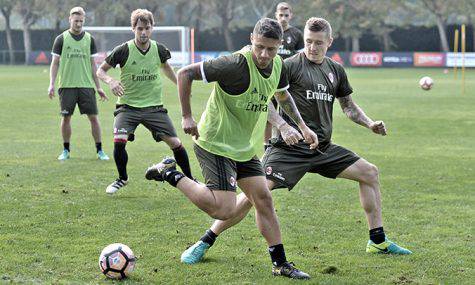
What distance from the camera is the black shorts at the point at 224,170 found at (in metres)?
6.55

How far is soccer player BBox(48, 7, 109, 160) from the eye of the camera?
43.8ft

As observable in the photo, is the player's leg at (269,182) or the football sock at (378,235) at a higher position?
the player's leg at (269,182)

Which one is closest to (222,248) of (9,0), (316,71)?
(316,71)

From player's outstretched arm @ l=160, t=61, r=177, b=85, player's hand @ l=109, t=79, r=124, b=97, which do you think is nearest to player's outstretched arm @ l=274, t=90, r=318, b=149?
player's hand @ l=109, t=79, r=124, b=97

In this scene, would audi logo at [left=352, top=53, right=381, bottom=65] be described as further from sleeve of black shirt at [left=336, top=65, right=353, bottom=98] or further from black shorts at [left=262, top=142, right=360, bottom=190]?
black shorts at [left=262, top=142, right=360, bottom=190]

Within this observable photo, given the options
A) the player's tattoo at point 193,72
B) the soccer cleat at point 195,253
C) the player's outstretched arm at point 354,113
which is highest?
the player's tattoo at point 193,72

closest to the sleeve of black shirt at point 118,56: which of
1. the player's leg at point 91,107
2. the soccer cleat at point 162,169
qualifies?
the player's leg at point 91,107

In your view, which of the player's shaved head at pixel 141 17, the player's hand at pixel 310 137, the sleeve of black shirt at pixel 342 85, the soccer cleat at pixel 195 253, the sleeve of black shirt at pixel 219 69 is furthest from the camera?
the player's shaved head at pixel 141 17

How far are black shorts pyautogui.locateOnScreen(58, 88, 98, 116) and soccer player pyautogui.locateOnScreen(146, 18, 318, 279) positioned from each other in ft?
22.3

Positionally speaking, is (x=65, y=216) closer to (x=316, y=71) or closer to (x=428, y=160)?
(x=316, y=71)

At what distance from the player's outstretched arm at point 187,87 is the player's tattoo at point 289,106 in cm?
77

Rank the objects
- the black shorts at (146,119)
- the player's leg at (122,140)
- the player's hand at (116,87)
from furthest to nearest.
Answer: the black shorts at (146,119)
the player's leg at (122,140)
the player's hand at (116,87)

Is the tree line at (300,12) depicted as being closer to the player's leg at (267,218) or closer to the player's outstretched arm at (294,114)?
the player's outstretched arm at (294,114)

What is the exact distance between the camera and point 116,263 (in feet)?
20.8
